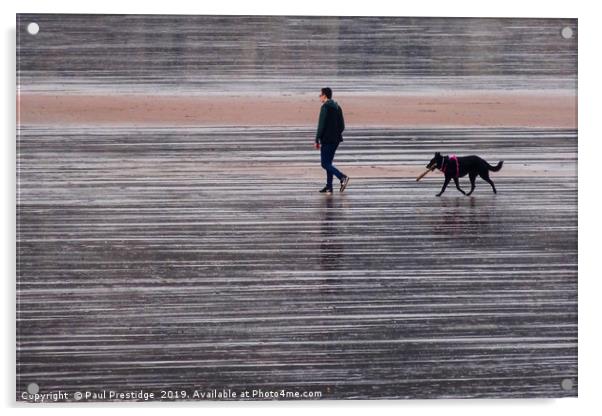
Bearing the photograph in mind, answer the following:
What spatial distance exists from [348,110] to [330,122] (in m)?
0.10

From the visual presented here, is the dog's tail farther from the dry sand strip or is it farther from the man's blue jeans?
the man's blue jeans

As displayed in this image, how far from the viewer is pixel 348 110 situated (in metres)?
5.23

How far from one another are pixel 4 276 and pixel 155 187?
743mm

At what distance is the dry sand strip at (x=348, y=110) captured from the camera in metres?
5.18

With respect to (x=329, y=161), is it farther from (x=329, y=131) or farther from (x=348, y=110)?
(x=348, y=110)

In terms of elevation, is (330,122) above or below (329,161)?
above

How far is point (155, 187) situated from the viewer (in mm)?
5199

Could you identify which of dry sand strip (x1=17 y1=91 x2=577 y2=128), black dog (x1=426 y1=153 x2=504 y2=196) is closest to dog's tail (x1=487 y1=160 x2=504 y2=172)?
black dog (x1=426 y1=153 x2=504 y2=196)

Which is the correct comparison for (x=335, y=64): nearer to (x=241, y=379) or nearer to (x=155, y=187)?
(x=155, y=187)

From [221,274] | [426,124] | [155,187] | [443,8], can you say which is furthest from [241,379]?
[443,8]

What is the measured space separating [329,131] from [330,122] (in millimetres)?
41

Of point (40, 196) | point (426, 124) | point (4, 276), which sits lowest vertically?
point (4, 276)

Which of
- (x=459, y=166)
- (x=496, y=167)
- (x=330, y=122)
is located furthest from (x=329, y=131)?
(x=496, y=167)

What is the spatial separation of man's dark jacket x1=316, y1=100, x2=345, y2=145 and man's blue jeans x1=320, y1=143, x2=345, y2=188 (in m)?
0.03
